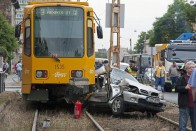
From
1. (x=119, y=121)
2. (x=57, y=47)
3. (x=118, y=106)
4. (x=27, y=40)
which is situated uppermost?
(x=27, y=40)

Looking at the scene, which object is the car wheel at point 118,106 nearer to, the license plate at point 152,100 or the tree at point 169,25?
the license plate at point 152,100

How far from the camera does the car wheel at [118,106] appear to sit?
15477 mm

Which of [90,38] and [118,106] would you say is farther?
[90,38]

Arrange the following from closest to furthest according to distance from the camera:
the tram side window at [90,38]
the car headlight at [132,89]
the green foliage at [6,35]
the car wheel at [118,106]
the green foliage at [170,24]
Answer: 1. the car wheel at [118,106]
2. the car headlight at [132,89]
3. the tram side window at [90,38]
4. the green foliage at [6,35]
5. the green foliage at [170,24]

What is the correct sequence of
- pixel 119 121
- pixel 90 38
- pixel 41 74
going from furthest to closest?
pixel 90 38, pixel 41 74, pixel 119 121

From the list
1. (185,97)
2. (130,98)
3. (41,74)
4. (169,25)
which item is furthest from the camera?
(169,25)

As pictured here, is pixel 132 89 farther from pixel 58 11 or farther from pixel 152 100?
pixel 58 11

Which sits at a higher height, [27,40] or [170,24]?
[170,24]

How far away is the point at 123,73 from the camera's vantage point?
18.1 m

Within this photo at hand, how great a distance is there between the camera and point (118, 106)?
15648 mm

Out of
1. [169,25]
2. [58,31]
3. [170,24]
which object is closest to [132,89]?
[58,31]

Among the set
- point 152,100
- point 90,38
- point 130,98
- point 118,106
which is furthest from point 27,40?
point 152,100

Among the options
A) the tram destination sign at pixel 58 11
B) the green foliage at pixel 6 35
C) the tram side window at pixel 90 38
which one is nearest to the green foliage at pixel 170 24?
the green foliage at pixel 6 35

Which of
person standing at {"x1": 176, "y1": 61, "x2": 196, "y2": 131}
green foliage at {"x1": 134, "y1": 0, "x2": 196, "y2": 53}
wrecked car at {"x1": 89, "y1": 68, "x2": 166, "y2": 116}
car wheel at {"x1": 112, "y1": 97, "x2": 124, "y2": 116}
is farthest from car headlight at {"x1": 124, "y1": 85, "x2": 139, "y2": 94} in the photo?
green foliage at {"x1": 134, "y1": 0, "x2": 196, "y2": 53}
